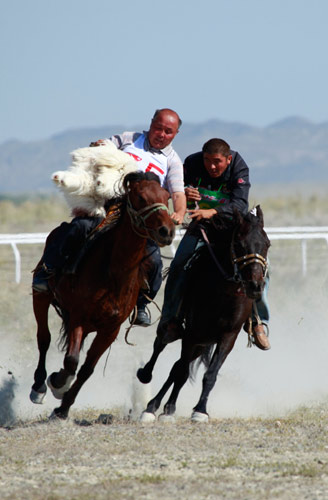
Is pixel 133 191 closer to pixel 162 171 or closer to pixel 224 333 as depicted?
pixel 162 171

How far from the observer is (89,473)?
698 centimetres

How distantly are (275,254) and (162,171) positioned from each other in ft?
Answer: 50.6

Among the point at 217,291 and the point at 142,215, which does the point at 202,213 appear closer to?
the point at 217,291

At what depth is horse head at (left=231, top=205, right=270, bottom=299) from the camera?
8.89 metres

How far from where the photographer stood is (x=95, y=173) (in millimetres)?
8617

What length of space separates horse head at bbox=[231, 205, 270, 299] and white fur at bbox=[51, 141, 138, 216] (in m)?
1.25

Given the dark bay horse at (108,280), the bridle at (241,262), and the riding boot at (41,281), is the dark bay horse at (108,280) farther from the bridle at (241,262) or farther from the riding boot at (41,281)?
the bridle at (241,262)

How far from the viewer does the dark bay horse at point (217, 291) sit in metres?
9.16

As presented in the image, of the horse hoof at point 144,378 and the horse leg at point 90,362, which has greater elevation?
the horse leg at point 90,362

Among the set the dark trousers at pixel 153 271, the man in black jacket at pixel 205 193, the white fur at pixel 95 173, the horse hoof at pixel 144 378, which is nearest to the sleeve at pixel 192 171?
the man in black jacket at pixel 205 193

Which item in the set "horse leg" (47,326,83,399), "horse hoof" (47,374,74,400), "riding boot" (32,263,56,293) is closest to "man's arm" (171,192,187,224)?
"horse leg" (47,326,83,399)

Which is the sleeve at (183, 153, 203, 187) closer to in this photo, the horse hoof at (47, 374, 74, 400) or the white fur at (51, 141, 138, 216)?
the white fur at (51, 141, 138, 216)

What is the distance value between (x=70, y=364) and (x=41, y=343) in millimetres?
1631

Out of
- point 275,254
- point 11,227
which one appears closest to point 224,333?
point 275,254
